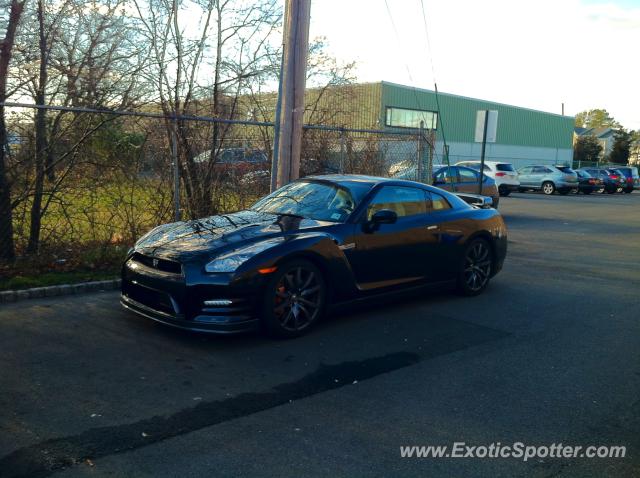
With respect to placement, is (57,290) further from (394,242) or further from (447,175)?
(447,175)

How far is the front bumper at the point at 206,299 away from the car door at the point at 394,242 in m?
1.31

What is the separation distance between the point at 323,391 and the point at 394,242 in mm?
2531

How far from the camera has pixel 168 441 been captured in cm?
376

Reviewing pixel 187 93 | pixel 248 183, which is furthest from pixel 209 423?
pixel 187 93

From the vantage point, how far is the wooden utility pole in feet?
28.6

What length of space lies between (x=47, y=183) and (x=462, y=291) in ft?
17.7

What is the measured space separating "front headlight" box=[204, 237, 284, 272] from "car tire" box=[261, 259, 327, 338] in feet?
0.85

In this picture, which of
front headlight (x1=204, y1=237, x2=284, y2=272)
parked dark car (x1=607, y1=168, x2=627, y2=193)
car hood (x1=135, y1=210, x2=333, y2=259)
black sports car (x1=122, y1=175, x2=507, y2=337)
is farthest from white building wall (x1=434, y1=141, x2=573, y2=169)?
front headlight (x1=204, y1=237, x2=284, y2=272)

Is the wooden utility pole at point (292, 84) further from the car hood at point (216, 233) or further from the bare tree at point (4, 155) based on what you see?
the bare tree at point (4, 155)

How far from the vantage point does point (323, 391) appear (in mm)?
4641

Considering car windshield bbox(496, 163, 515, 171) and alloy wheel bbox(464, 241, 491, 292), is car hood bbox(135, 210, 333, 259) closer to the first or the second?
alloy wheel bbox(464, 241, 491, 292)

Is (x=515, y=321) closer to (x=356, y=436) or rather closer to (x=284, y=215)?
(x=284, y=215)

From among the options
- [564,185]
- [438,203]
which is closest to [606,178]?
[564,185]

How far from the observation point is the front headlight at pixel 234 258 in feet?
17.9
